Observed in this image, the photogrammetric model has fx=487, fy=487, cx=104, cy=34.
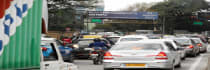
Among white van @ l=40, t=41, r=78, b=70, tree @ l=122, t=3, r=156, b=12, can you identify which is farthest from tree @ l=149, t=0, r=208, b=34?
white van @ l=40, t=41, r=78, b=70

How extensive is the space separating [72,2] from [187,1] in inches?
801

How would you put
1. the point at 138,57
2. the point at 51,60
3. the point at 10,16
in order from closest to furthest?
the point at 10,16 → the point at 51,60 → the point at 138,57

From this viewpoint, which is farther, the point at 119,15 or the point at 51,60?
the point at 119,15

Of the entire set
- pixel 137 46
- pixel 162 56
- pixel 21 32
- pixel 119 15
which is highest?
pixel 119 15

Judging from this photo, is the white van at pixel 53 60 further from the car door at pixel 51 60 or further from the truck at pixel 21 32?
the truck at pixel 21 32

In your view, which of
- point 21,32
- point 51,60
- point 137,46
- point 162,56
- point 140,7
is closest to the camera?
point 21,32

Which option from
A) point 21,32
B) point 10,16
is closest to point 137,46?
point 21,32

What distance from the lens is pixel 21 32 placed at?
6938 millimetres

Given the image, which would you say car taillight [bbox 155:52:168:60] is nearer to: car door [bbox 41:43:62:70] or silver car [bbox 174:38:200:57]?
car door [bbox 41:43:62:70]

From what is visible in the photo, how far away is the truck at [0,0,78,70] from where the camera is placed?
21.7 ft

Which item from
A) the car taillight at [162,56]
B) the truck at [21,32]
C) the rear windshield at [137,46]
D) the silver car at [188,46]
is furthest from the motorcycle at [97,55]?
the truck at [21,32]

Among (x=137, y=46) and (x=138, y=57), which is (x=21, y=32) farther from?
(x=137, y=46)

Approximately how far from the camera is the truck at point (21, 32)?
21.7 ft

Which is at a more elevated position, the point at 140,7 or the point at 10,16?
the point at 140,7
